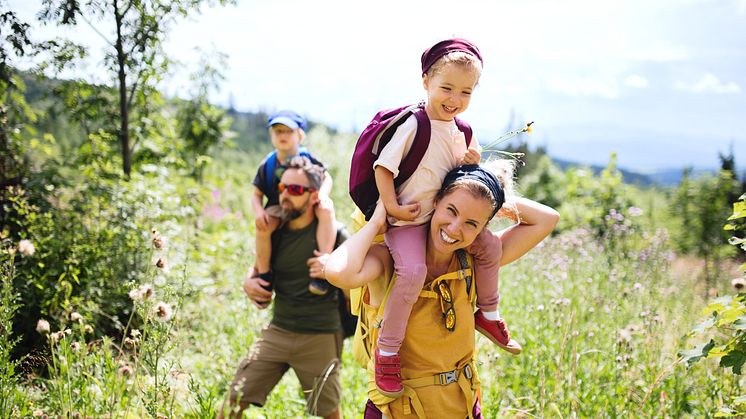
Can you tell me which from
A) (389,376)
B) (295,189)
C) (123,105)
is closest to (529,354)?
(295,189)

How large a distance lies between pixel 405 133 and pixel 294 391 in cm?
300

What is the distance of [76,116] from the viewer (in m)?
4.96

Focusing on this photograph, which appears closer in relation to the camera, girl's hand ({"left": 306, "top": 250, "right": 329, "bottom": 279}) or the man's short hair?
girl's hand ({"left": 306, "top": 250, "right": 329, "bottom": 279})

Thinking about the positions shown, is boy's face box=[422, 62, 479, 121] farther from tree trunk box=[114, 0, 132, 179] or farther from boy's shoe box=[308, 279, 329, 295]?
tree trunk box=[114, 0, 132, 179]

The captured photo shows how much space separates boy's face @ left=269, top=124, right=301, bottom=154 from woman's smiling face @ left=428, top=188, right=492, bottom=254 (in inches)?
88.0

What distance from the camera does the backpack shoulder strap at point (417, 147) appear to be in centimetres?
206

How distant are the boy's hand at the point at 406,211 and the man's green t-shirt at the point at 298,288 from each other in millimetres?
1455

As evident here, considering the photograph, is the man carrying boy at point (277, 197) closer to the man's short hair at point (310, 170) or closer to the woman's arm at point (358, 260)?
the man's short hair at point (310, 170)

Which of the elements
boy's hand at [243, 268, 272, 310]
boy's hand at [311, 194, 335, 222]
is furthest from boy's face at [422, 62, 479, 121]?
boy's hand at [243, 268, 272, 310]

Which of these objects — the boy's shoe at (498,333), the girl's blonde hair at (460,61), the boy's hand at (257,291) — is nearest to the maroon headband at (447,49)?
the girl's blonde hair at (460,61)

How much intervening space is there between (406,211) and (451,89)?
50cm

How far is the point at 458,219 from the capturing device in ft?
6.42

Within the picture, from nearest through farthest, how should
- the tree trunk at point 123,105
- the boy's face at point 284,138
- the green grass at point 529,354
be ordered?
the green grass at point 529,354
the boy's face at point 284,138
the tree trunk at point 123,105

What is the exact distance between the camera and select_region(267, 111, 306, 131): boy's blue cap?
4.02 meters
